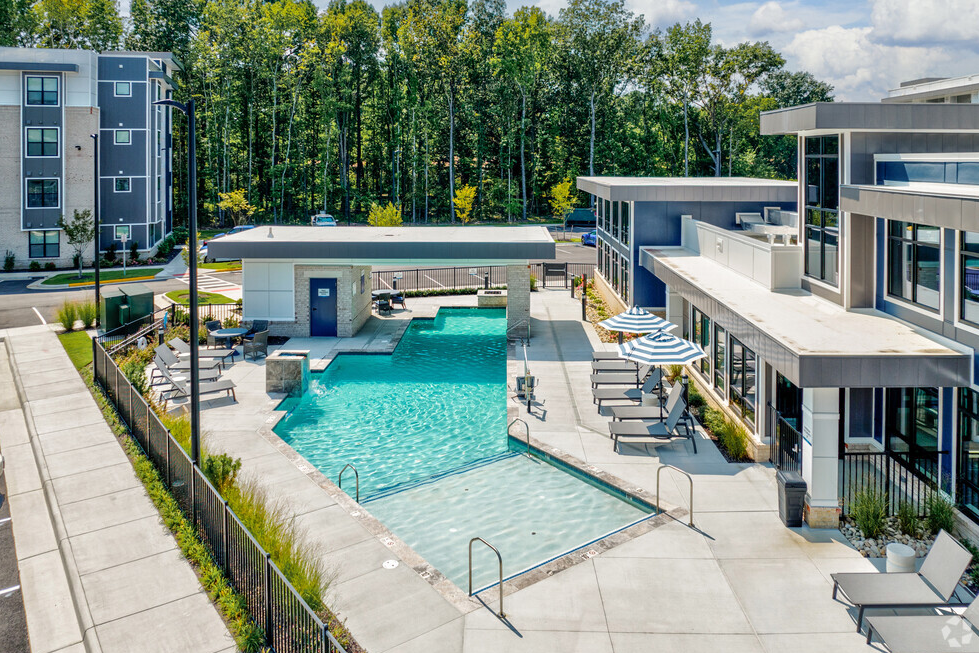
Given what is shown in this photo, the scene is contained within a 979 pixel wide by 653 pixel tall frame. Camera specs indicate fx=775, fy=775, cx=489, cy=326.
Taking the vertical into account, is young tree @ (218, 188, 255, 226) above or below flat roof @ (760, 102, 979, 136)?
above

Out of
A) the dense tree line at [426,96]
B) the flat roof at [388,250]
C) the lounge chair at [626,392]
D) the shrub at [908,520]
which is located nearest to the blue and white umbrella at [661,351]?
the lounge chair at [626,392]

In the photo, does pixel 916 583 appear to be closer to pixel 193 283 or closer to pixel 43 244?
pixel 193 283

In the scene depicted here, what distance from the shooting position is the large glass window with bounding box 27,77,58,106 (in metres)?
46.5

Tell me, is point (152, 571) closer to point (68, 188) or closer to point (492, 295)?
point (492, 295)

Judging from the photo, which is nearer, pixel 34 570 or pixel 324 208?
pixel 34 570

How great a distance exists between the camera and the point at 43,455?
15836 millimetres

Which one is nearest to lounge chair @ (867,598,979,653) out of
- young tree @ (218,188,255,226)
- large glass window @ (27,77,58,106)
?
large glass window @ (27,77,58,106)

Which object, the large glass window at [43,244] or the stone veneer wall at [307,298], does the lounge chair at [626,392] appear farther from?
the large glass window at [43,244]

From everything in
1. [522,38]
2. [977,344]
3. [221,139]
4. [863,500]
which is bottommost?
[863,500]

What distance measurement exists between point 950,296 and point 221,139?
66.6 m

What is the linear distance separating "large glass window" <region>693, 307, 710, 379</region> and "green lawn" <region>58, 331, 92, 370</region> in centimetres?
1798

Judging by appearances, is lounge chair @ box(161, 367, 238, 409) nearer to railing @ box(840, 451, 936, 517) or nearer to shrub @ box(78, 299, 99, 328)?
shrub @ box(78, 299, 99, 328)

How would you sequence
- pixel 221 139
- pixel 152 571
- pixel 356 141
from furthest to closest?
1. pixel 356 141
2. pixel 221 139
3. pixel 152 571

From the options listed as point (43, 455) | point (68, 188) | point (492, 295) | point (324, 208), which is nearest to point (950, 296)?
point (43, 455)
